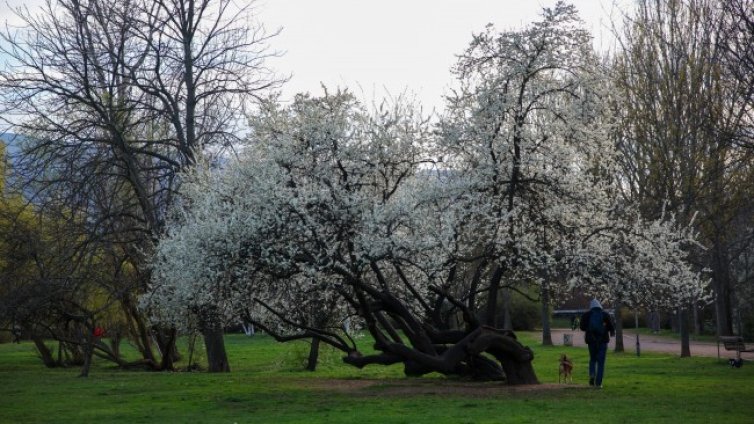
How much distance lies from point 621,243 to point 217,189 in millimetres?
8356

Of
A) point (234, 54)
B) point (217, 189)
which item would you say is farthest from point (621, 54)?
point (217, 189)

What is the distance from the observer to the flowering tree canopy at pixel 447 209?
1734 cm

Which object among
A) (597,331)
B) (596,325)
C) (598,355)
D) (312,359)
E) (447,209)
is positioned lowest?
(312,359)

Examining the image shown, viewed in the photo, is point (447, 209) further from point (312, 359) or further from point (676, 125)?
point (676, 125)

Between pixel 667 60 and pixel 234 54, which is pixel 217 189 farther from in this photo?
pixel 667 60

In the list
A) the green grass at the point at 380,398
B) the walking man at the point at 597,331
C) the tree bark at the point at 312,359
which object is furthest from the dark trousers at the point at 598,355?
the tree bark at the point at 312,359

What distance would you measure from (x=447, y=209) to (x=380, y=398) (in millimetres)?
3903

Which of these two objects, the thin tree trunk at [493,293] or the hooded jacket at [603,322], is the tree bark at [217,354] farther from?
the hooded jacket at [603,322]

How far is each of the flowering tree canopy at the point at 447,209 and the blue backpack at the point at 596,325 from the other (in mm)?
652

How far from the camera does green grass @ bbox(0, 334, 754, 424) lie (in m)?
13.6

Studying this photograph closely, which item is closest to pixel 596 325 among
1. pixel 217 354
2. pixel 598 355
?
pixel 598 355

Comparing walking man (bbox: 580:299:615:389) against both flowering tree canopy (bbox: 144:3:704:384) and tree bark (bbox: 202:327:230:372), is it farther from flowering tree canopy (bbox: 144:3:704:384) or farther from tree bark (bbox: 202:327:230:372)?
tree bark (bbox: 202:327:230:372)

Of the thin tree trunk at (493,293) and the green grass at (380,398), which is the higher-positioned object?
the thin tree trunk at (493,293)

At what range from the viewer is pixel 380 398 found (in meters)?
16.8
